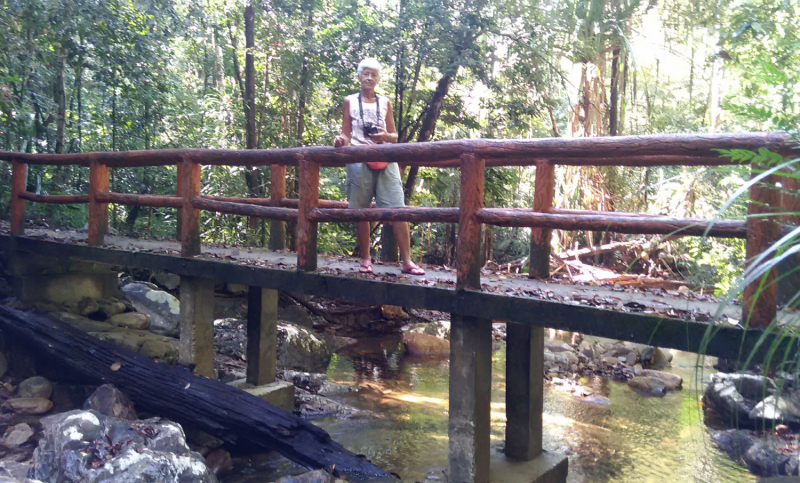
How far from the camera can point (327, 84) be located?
11078 millimetres

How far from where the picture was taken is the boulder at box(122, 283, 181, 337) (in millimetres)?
7438

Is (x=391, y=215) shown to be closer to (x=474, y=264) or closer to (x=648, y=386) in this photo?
(x=474, y=264)

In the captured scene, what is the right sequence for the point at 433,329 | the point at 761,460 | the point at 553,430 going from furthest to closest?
the point at 433,329, the point at 553,430, the point at 761,460

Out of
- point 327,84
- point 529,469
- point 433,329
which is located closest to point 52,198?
point 529,469

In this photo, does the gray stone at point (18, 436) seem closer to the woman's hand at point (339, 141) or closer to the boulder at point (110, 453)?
the boulder at point (110, 453)

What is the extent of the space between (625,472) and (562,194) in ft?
21.7

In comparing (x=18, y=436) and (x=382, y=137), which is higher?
(x=382, y=137)

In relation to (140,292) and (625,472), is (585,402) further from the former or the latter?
(140,292)

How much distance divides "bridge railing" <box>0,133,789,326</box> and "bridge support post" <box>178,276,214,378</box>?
351 mm

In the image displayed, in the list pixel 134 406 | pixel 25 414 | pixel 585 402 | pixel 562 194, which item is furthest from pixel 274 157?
pixel 562 194

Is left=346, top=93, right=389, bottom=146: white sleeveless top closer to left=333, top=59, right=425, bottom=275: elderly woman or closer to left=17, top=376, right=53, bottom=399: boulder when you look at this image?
left=333, top=59, right=425, bottom=275: elderly woman

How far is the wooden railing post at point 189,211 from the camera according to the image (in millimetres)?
5258

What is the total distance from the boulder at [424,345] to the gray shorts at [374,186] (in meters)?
5.51

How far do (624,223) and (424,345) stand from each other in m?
7.07
